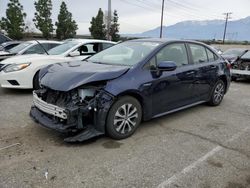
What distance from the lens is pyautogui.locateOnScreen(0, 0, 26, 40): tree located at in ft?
93.9

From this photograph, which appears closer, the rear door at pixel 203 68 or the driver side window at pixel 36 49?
the rear door at pixel 203 68

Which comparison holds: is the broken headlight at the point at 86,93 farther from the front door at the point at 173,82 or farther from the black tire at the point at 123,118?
the front door at the point at 173,82

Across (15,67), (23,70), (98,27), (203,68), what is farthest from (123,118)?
(98,27)

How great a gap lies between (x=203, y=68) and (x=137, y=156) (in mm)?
2721

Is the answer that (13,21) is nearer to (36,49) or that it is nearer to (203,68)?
(36,49)

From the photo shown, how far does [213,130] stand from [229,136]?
311mm

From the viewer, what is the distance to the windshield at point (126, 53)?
439 cm

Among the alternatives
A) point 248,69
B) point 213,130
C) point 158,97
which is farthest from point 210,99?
point 248,69

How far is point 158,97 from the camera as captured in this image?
434cm

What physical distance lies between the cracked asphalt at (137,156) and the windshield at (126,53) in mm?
1199

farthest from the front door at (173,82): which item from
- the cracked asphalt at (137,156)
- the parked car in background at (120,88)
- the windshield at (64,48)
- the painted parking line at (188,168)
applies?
the windshield at (64,48)

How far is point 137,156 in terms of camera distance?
3.46 metres

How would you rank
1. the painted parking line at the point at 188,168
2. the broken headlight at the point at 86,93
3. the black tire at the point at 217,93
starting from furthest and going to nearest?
1. the black tire at the point at 217,93
2. the broken headlight at the point at 86,93
3. the painted parking line at the point at 188,168

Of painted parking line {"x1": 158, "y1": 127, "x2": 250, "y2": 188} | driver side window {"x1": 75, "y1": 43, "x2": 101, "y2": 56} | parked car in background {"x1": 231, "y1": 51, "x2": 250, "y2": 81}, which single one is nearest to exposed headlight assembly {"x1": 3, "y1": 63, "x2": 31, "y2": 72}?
driver side window {"x1": 75, "y1": 43, "x2": 101, "y2": 56}
